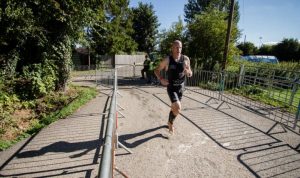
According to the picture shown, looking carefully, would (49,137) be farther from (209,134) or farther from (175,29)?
(175,29)

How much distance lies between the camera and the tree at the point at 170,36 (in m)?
16.6

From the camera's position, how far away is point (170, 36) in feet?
54.8

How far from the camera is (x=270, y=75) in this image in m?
14.0

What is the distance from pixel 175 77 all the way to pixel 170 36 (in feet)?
39.0

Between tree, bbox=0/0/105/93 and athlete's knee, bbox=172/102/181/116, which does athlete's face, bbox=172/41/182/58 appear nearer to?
athlete's knee, bbox=172/102/181/116

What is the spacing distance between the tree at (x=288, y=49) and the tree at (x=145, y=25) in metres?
22.7

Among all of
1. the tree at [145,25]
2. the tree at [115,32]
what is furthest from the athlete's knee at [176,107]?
the tree at [145,25]

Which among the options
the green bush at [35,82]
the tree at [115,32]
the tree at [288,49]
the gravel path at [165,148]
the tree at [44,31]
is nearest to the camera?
the gravel path at [165,148]

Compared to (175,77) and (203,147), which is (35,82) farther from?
Answer: (203,147)

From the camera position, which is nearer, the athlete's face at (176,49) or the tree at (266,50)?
the athlete's face at (176,49)

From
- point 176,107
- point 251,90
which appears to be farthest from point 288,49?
point 176,107

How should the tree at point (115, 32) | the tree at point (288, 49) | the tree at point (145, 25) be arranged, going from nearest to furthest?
the tree at point (115, 32)
the tree at point (288, 49)
the tree at point (145, 25)

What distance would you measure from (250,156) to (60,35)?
8455 millimetres

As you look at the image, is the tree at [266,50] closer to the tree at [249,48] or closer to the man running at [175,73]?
the tree at [249,48]
